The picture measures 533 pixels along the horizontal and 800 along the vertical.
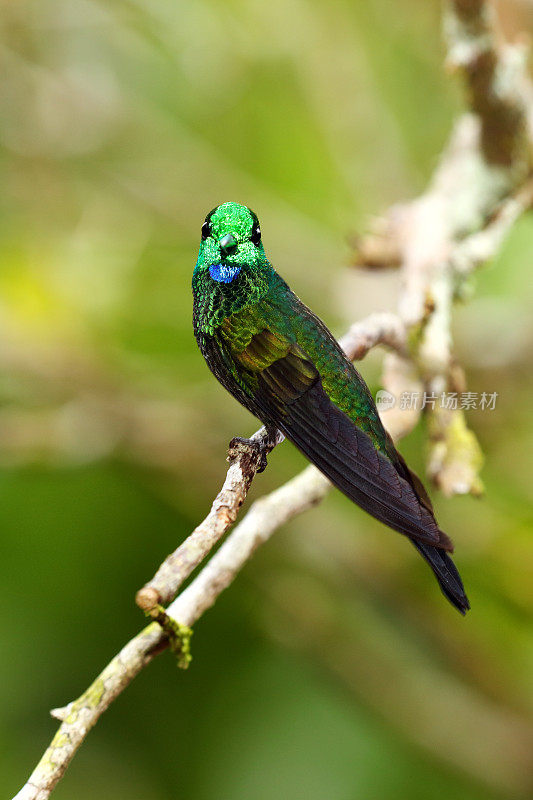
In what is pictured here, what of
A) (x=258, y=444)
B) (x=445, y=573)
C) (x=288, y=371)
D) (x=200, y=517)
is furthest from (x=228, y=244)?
(x=200, y=517)

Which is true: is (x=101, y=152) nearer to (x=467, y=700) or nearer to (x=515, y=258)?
(x=515, y=258)

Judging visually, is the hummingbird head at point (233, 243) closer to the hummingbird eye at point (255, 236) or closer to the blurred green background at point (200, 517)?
the hummingbird eye at point (255, 236)

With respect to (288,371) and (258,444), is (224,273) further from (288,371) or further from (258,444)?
(258,444)


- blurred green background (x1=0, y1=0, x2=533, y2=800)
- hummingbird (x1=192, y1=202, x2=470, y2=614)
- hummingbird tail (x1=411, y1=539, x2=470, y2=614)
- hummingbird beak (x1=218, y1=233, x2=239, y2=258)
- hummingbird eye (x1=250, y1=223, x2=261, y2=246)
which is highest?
blurred green background (x1=0, y1=0, x2=533, y2=800)

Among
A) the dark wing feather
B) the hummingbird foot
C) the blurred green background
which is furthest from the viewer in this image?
the blurred green background

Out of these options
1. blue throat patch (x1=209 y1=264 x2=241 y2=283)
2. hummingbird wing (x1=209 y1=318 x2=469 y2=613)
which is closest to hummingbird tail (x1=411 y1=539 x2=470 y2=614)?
hummingbird wing (x1=209 y1=318 x2=469 y2=613)

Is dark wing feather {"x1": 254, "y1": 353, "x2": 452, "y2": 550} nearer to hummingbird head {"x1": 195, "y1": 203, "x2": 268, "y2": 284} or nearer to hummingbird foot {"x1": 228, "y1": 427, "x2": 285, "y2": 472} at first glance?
hummingbird foot {"x1": 228, "y1": 427, "x2": 285, "y2": 472}
